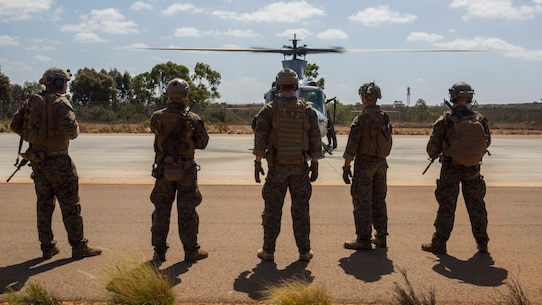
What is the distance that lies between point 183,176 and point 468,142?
2845 mm

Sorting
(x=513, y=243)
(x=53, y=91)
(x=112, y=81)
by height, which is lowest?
(x=513, y=243)

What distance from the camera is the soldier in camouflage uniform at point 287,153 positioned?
5.11 metres

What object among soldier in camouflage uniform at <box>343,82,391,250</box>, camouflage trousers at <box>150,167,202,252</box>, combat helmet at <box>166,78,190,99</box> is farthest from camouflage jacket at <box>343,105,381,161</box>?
combat helmet at <box>166,78,190,99</box>

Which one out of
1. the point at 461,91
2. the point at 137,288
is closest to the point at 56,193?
the point at 137,288

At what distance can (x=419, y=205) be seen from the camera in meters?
7.99

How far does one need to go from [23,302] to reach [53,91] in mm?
2206

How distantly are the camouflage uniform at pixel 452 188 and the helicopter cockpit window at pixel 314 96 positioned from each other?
10571 millimetres

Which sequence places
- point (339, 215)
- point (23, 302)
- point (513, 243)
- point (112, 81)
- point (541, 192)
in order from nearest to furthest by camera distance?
point (23, 302), point (513, 243), point (339, 215), point (541, 192), point (112, 81)

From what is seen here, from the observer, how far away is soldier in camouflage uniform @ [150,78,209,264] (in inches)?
195

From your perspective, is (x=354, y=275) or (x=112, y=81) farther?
(x=112, y=81)

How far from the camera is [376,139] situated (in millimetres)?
5500

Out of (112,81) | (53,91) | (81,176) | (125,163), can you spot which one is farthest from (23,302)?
Result: (112,81)

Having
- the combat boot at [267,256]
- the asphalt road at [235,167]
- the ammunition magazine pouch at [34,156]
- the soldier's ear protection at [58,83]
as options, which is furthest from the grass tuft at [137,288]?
the asphalt road at [235,167]

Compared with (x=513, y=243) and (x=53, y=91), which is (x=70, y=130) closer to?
(x=53, y=91)
